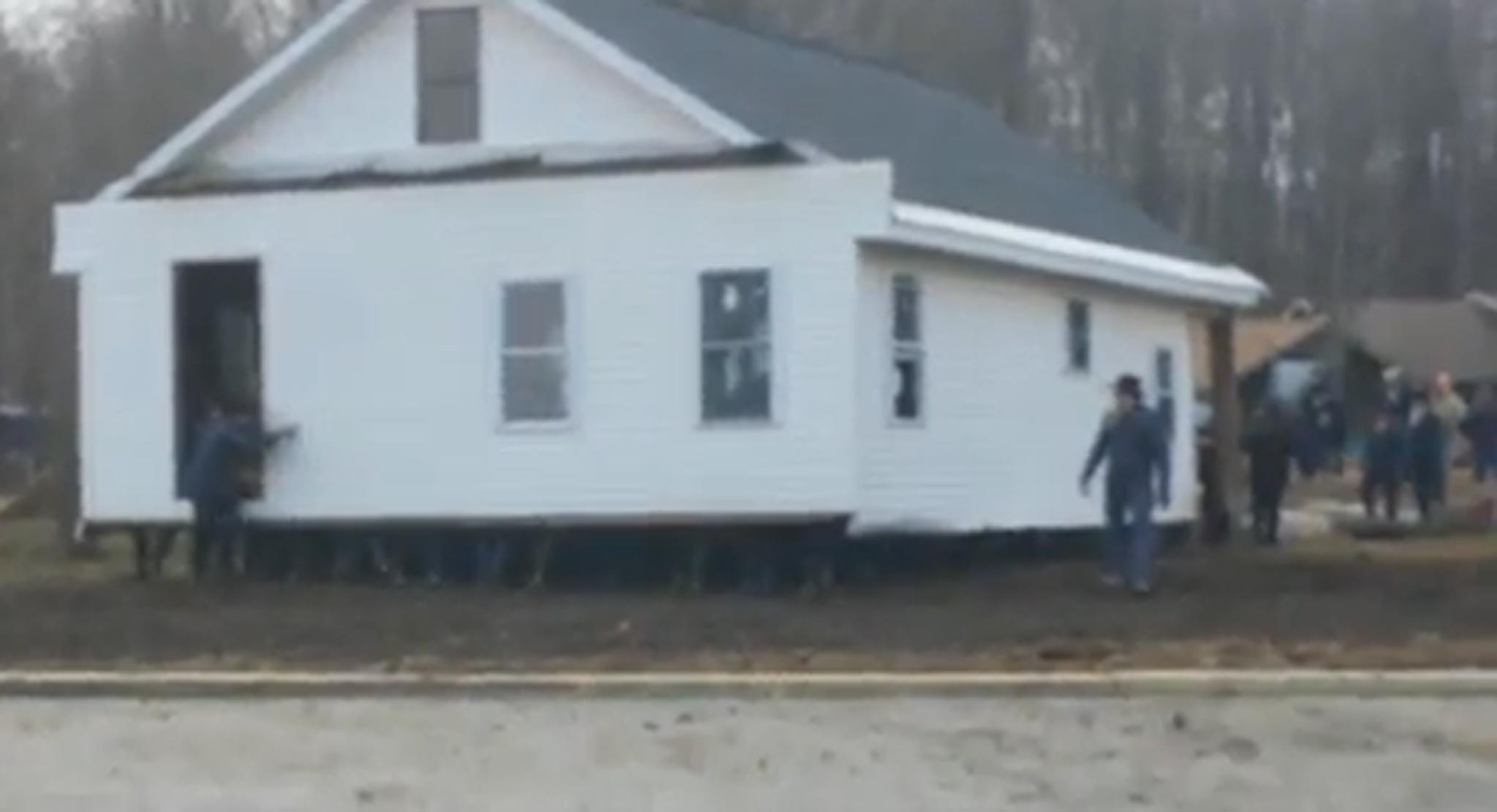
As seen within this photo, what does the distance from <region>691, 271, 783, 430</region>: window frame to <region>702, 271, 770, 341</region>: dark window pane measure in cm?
1

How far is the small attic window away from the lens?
96.8ft

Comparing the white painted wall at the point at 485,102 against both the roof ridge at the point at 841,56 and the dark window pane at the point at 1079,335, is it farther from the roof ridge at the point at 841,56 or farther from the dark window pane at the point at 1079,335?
the dark window pane at the point at 1079,335

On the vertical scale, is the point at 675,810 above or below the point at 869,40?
below

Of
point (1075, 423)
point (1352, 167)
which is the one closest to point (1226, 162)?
point (1352, 167)

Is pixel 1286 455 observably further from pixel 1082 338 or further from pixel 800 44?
pixel 800 44

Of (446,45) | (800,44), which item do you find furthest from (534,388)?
(800,44)

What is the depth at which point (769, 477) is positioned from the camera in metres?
27.2

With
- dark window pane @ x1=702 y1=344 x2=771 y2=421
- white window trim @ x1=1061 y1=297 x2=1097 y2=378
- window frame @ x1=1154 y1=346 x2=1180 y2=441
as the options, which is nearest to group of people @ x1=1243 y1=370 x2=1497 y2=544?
window frame @ x1=1154 y1=346 x2=1180 y2=441

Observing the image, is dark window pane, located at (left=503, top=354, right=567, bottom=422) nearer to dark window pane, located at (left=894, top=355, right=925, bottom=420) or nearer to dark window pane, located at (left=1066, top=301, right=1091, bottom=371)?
dark window pane, located at (left=894, top=355, right=925, bottom=420)

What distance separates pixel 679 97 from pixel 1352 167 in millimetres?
56180

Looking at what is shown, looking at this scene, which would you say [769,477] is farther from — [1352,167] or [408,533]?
[1352,167]

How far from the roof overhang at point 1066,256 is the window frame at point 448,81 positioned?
403 centimetres

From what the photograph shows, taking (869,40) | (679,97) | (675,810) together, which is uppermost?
(869,40)

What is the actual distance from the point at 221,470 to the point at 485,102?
3867mm
